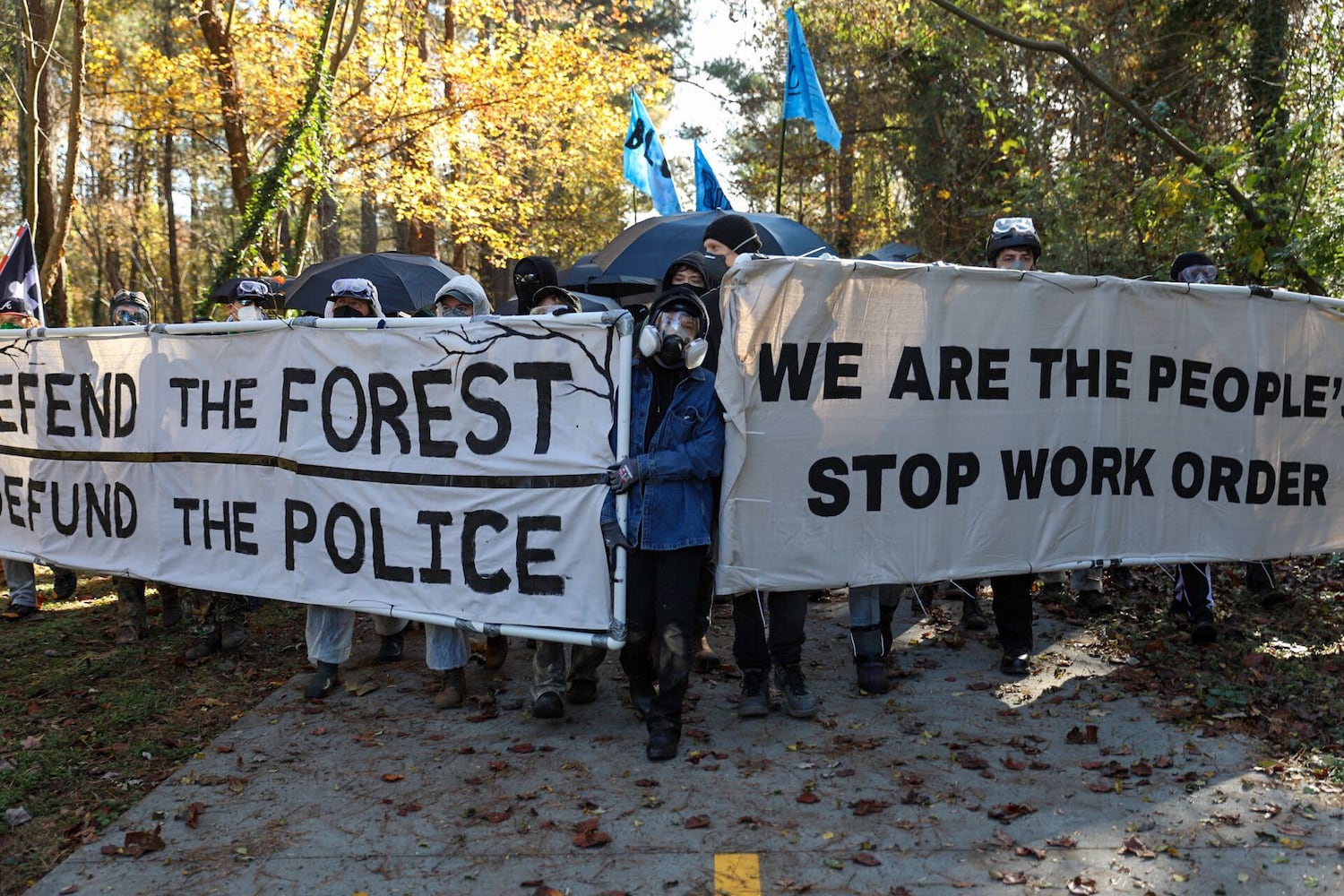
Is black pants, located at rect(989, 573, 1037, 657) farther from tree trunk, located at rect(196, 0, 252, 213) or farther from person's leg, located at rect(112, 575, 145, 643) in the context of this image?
tree trunk, located at rect(196, 0, 252, 213)

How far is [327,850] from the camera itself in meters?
4.36

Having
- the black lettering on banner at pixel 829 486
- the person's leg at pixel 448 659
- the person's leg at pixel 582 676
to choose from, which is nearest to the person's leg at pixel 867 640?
the black lettering on banner at pixel 829 486

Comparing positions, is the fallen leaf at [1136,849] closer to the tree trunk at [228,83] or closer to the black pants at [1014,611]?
the black pants at [1014,611]

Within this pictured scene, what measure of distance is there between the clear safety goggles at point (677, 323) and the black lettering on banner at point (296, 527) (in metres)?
2.31

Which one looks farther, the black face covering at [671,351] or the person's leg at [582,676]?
the person's leg at [582,676]

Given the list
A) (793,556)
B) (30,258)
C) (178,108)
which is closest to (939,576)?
(793,556)

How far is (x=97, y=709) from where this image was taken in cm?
623

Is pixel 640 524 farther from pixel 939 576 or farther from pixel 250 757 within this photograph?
pixel 250 757

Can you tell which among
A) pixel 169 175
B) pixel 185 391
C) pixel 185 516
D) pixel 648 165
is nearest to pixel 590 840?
pixel 185 516

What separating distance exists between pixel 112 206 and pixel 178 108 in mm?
20873

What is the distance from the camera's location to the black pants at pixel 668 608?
529 centimetres

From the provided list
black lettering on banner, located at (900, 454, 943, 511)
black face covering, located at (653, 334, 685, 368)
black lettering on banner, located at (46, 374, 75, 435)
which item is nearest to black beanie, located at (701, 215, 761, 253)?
black face covering, located at (653, 334, 685, 368)

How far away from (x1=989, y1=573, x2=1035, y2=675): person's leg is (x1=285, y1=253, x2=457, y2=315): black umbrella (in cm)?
778

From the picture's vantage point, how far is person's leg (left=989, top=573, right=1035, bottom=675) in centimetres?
635
